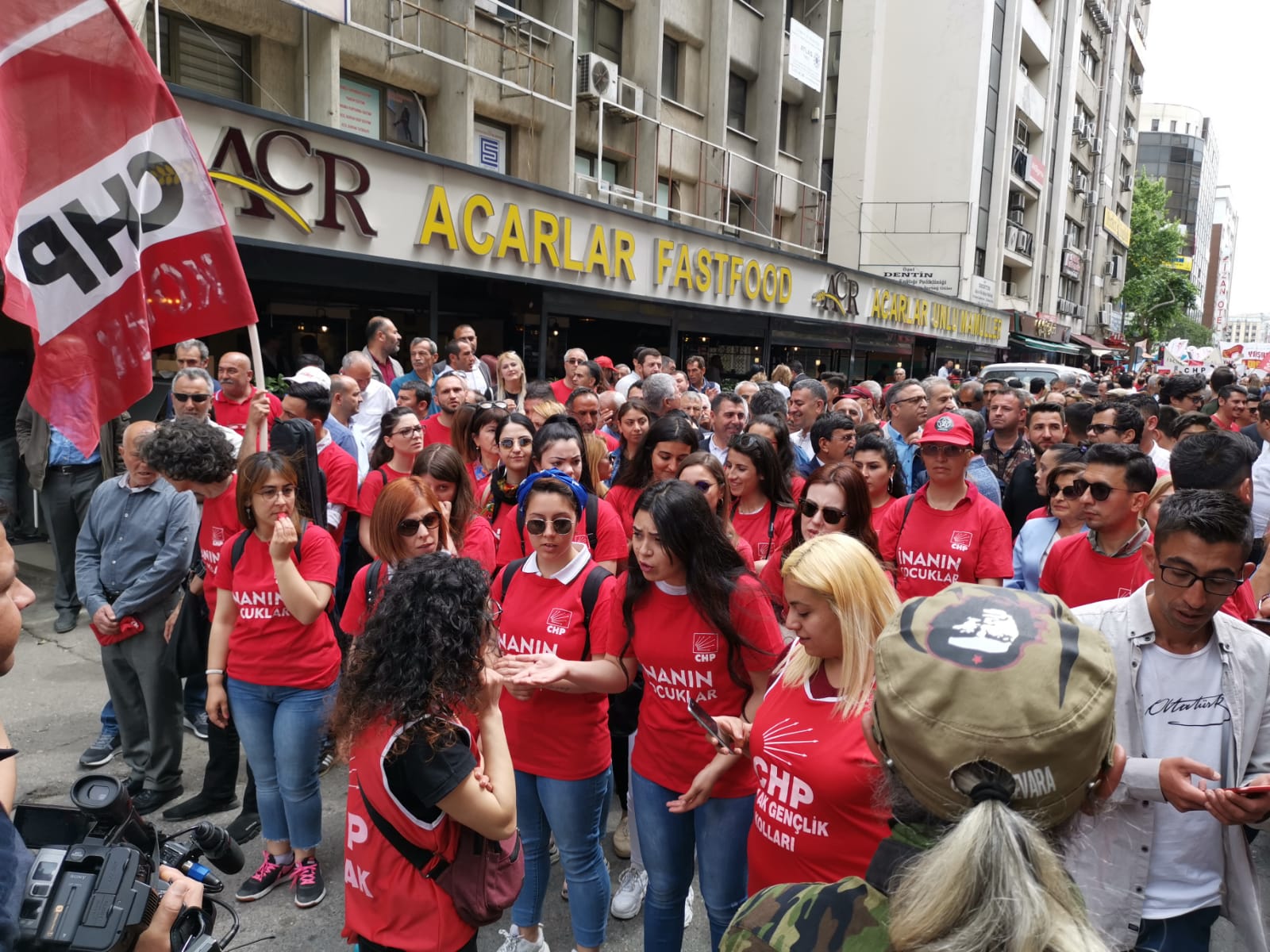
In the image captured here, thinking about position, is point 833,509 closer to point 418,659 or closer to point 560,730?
point 560,730

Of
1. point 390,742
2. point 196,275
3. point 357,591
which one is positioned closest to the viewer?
point 390,742

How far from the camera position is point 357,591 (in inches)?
129

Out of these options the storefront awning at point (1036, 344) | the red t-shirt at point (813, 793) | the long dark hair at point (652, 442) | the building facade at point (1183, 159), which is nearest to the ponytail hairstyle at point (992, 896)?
the red t-shirt at point (813, 793)

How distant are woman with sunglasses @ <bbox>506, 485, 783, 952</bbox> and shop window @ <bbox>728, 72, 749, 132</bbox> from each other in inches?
729

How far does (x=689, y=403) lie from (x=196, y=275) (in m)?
4.15

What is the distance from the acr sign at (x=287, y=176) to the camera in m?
7.45

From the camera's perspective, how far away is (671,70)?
1730cm

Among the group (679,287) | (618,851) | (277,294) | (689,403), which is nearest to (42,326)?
(618,851)

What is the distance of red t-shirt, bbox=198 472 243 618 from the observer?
4125 mm

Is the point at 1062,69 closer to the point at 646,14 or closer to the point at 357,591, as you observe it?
the point at 646,14

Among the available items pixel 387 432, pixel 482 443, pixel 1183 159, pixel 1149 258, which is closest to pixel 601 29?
pixel 482 443

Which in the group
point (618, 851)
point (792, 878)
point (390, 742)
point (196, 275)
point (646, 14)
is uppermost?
point (646, 14)

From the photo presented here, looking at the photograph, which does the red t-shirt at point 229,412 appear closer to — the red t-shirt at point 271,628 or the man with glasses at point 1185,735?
the red t-shirt at point 271,628
